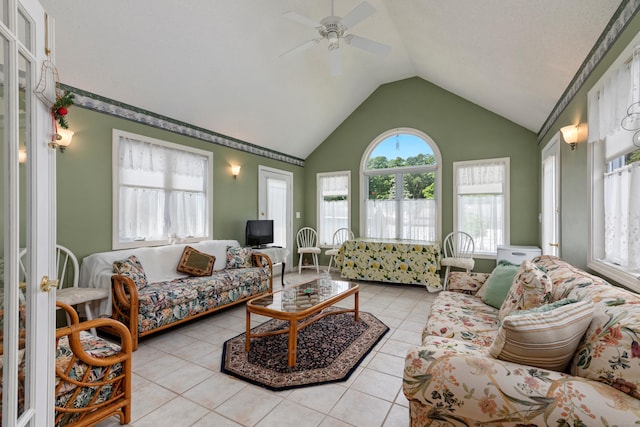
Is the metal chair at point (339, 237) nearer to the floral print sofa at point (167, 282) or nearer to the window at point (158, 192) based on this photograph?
the floral print sofa at point (167, 282)

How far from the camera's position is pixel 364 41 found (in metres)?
2.96

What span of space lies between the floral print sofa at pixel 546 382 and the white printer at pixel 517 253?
3159mm

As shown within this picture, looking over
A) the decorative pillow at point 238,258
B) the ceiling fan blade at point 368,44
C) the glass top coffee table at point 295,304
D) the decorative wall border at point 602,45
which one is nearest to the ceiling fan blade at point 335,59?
the ceiling fan blade at point 368,44

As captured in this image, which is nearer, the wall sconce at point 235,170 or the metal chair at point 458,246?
the wall sconce at point 235,170

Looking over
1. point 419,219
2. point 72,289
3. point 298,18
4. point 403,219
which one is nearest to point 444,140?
point 419,219

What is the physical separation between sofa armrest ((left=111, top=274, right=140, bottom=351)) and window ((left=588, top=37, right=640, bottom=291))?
3706mm

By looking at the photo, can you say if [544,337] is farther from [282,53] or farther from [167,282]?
[282,53]

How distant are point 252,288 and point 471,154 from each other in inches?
171

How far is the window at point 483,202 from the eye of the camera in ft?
15.9

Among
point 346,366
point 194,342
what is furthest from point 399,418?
point 194,342

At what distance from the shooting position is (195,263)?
145 inches

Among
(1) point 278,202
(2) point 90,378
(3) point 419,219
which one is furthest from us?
(1) point 278,202

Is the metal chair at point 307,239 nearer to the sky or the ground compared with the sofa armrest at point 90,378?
nearer to the sky

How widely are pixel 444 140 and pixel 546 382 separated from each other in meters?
4.86
